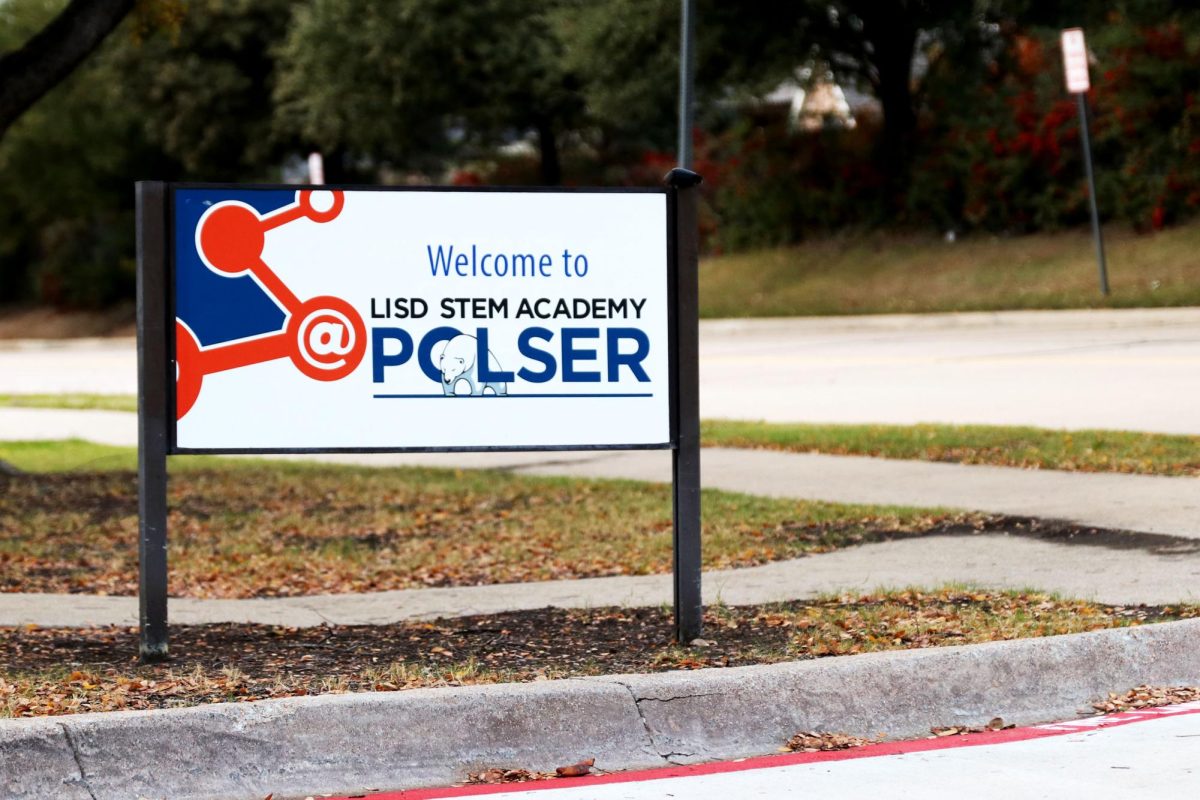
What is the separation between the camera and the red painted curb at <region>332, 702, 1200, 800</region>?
16.2 ft

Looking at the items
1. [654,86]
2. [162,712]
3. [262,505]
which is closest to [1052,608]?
[162,712]

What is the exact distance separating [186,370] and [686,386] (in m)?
1.74

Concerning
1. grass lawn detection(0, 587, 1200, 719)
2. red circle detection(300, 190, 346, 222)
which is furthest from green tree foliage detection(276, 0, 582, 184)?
red circle detection(300, 190, 346, 222)

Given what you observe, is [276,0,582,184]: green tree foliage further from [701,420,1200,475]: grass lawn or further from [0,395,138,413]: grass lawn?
[701,420,1200,475]: grass lawn

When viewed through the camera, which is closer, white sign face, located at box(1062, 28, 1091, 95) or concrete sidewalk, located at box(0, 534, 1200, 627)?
concrete sidewalk, located at box(0, 534, 1200, 627)

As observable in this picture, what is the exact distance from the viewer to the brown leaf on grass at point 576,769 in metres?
5.09

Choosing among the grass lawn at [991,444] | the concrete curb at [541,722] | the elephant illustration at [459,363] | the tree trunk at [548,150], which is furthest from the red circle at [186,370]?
the tree trunk at [548,150]

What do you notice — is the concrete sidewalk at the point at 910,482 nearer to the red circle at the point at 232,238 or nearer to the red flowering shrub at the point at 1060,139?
the red circle at the point at 232,238

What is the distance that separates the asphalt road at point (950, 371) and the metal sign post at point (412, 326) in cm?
A: 773

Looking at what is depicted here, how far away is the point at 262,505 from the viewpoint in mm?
11969

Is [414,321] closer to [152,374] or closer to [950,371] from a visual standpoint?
[152,374]

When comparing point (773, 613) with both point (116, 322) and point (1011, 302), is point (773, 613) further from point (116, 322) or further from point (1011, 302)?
point (116, 322)

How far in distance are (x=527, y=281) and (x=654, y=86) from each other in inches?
1065

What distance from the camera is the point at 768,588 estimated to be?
25.8ft
